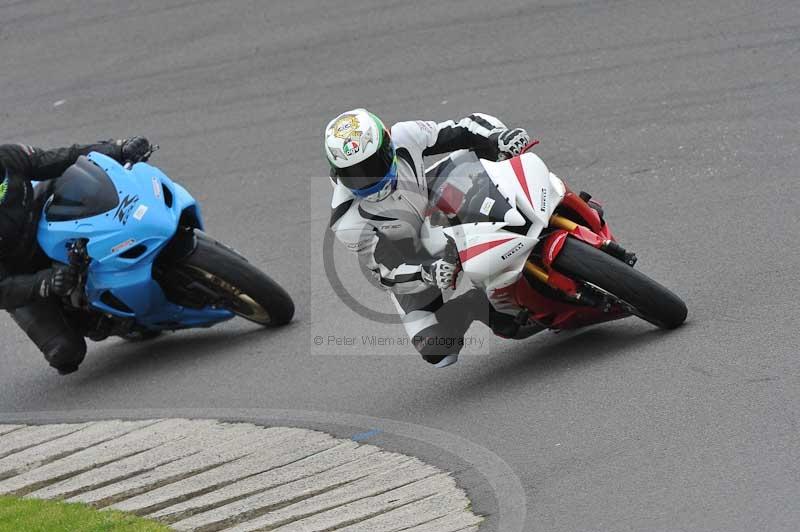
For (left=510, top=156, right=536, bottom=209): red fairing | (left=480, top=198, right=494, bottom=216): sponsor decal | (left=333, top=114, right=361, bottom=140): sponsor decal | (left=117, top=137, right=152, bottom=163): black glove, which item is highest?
(left=333, top=114, right=361, bottom=140): sponsor decal

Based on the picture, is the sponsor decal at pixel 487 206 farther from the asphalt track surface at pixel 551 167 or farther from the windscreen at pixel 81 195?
the windscreen at pixel 81 195

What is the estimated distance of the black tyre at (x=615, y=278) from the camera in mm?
6293

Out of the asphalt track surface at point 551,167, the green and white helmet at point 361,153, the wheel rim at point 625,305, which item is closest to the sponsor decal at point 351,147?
the green and white helmet at point 361,153

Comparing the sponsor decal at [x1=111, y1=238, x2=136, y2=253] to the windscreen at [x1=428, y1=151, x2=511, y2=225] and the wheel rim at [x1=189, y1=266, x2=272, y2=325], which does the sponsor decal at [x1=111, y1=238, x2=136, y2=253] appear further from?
the windscreen at [x1=428, y1=151, x2=511, y2=225]

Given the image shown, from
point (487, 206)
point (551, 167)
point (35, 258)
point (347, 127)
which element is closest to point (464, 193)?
point (487, 206)

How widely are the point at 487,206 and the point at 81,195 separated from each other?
3029 millimetres

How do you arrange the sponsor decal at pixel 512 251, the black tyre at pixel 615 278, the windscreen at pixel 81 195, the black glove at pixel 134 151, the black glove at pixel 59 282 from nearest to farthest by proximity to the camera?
the black tyre at pixel 615 278
the sponsor decal at pixel 512 251
the black glove at pixel 59 282
the windscreen at pixel 81 195
the black glove at pixel 134 151

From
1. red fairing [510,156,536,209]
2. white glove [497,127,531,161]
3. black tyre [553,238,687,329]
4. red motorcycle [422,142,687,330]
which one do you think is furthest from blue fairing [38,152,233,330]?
black tyre [553,238,687,329]

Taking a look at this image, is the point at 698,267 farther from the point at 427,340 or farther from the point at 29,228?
the point at 29,228

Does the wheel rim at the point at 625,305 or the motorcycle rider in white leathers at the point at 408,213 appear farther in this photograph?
the motorcycle rider in white leathers at the point at 408,213

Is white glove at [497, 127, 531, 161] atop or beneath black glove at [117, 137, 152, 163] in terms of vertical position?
atop

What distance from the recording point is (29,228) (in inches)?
321

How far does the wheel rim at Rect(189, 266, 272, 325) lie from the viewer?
8227mm

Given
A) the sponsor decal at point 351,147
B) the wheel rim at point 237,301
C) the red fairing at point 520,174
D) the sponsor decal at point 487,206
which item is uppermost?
the sponsor decal at point 351,147
